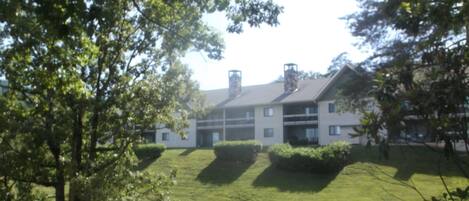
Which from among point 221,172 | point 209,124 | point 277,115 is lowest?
point 221,172

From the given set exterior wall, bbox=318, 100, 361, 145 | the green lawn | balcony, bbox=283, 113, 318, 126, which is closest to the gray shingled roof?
exterior wall, bbox=318, 100, 361, 145

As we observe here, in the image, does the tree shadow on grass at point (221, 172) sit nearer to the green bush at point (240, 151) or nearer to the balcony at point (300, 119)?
the green bush at point (240, 151)

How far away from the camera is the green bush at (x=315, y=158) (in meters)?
30.0

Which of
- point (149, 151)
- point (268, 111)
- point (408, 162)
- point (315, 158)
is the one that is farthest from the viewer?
point (268, 111)

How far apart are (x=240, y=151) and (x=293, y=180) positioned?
5.73 meters

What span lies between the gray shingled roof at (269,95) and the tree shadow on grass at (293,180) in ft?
58.1

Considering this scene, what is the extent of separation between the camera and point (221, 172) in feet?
107

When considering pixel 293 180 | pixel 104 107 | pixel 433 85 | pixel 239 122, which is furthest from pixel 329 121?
pixel 433 85

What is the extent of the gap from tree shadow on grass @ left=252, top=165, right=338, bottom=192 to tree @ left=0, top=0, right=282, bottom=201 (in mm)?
13075

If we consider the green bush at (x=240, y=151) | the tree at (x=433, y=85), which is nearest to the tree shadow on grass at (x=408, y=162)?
the green bush at (x=240, y=151)

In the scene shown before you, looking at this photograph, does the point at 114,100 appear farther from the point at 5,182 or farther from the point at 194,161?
the point at 194,161

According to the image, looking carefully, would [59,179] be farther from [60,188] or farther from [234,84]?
[234,84]

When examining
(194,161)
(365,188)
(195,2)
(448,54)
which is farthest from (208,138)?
(448,54)

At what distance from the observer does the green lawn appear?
2555 centimetres
